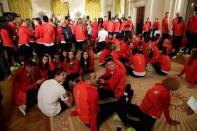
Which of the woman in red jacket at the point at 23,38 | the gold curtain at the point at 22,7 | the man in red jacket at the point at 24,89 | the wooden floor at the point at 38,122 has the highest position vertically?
the gold curtain at the point at 22,7

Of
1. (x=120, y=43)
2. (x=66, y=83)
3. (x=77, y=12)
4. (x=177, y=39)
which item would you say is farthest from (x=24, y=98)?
(x=77, y=12)

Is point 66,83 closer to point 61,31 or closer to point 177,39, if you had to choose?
point 61,31

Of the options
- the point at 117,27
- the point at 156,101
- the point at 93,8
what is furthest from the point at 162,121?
the point at 93,8

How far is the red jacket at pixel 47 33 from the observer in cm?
529

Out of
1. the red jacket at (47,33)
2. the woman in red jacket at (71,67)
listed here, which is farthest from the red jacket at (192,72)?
the red jacket at (47,33)

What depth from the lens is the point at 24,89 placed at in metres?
3.10

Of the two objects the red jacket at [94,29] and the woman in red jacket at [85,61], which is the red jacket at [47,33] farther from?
the red jacket at [94,29]

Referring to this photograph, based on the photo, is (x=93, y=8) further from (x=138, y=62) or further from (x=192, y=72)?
(x=192, y=72)

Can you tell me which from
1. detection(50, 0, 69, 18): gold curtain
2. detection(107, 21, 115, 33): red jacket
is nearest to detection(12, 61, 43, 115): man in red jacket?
detection(107, 21, 115, 33): red jacket

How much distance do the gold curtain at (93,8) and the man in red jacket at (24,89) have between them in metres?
13.3

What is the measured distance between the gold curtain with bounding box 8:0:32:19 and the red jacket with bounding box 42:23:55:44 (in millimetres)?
9428

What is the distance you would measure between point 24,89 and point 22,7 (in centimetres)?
1217

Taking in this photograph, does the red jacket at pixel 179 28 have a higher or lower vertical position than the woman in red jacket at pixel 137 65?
higher

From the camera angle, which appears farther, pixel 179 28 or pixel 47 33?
pixel 179 28
